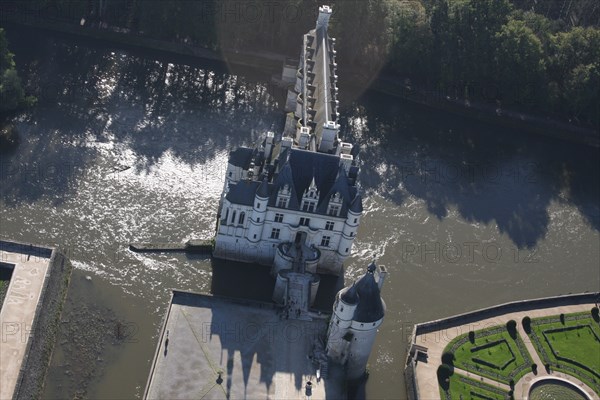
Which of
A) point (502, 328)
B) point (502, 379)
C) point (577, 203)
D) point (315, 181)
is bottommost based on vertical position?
point (502, 379)

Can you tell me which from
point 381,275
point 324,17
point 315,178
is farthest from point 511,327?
point 324,17

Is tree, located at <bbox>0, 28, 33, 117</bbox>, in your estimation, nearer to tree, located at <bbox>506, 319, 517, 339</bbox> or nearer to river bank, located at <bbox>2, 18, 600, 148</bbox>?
river bank, located at <bbox>2, 18, 600, 148</bbox>

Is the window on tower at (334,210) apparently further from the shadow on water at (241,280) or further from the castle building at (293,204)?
the shadow on water at (241,280)

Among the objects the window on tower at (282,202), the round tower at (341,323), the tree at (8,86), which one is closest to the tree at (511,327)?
the round tower at (341,323)

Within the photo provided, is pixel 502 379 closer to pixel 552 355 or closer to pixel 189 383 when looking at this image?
pixel 552 355

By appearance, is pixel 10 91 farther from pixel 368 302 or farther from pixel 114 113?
pixel 368 302

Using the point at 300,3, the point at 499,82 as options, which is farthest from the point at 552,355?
the point at 300,3

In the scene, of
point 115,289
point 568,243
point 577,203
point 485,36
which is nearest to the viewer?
point 115,289
